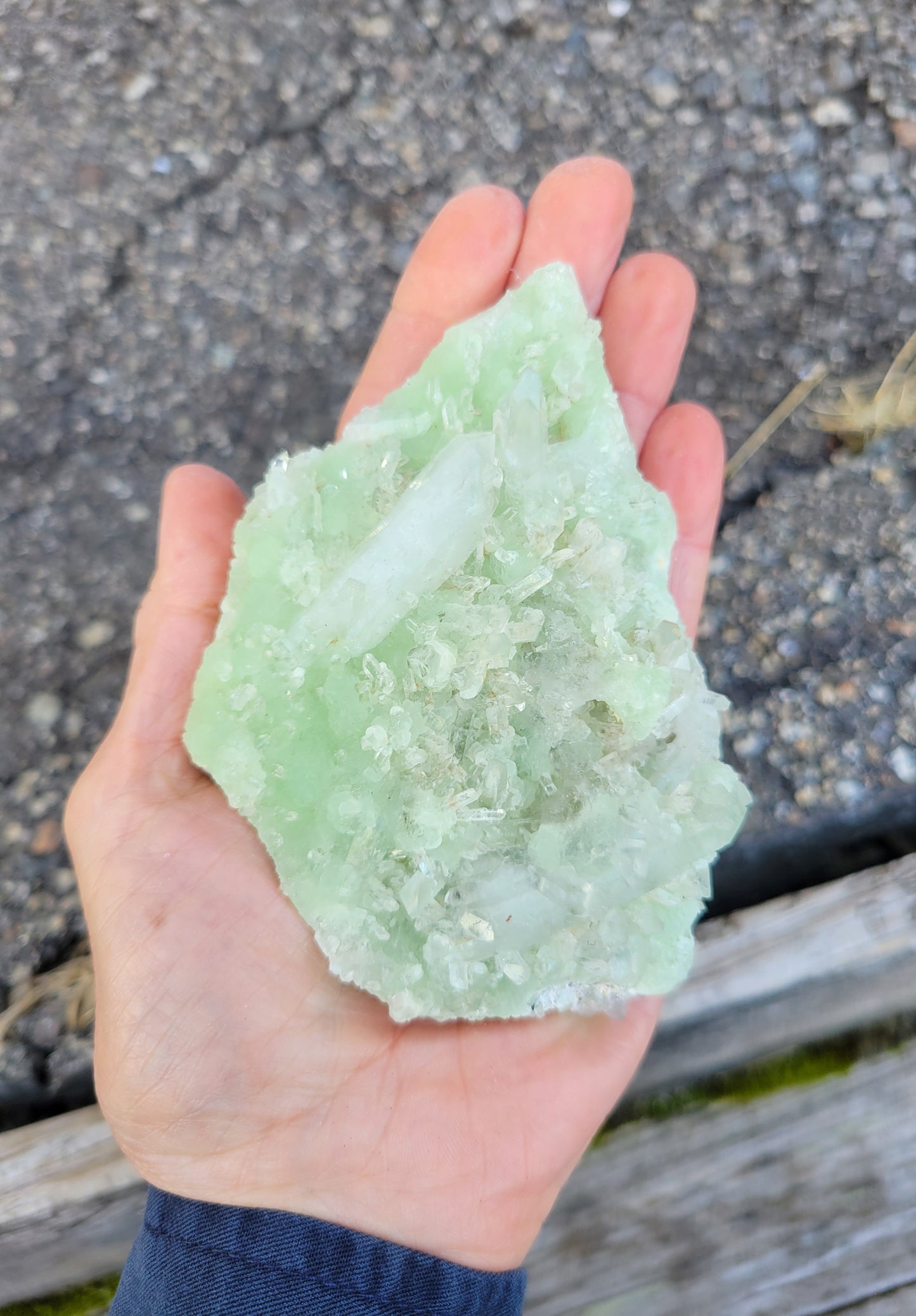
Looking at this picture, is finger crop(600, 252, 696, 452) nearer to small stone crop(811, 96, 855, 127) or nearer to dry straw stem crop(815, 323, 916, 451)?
dry straw stem crop(815, 323, 916, 451)

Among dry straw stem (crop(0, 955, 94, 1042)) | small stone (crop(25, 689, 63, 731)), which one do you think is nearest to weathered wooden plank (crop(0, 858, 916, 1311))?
dry straw stem (crop(0, 955, 94, 1042))

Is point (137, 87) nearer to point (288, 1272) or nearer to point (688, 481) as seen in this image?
point (688, 481)

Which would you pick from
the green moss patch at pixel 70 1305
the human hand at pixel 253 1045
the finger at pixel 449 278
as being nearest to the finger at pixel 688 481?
the finger at pixel 449 278

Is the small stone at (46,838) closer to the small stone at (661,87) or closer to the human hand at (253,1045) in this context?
the human hand at (253,1045)

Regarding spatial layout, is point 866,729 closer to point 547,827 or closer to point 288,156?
point 547,827

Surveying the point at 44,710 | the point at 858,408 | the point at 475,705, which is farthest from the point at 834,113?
the point at 44,710

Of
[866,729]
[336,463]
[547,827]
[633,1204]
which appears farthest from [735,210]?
[633,1204]

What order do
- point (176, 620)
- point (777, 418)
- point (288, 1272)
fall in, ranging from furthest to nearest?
point (777, 418) → point (176, 620) → point (288, 1272)

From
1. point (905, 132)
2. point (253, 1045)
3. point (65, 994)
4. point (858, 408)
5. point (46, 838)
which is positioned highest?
point (905, 132)
